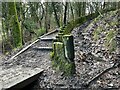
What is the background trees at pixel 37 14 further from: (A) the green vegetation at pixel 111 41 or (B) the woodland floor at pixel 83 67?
(A) the green vegetation at pixel 111 41

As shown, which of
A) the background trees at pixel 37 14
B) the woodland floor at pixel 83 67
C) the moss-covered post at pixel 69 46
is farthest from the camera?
the background trees at pixel 37 14

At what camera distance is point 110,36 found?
791cm

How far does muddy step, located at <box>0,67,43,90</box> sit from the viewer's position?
222 inches

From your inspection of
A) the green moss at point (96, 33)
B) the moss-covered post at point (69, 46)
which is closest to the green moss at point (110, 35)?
the green moss at point (96, 33)

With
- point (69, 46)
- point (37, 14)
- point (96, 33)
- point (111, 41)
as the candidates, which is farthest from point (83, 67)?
point (37, 14)

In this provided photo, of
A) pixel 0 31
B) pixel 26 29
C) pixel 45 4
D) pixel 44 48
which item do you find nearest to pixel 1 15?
pixel 0 31

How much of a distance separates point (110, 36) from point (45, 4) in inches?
539

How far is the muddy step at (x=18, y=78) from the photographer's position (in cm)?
563

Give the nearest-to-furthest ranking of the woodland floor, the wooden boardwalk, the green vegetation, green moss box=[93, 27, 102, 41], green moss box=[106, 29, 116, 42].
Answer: the wooden boardwalk, the woodland floor, the green vegetation, green moss box=[106, 29, 116, 42], green moss box=[93, 27, 102, 41]

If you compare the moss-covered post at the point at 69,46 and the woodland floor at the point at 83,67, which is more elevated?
the moss-covered post at the point at 69,46

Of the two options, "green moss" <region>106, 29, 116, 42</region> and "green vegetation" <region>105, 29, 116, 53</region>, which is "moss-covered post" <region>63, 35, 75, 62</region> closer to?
"green vegetation" <region>105, 29, 116, 53</region>

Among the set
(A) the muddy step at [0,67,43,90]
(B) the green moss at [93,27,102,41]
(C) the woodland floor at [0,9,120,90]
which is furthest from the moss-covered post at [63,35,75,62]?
(B) the green moss at [93,27,102,41]

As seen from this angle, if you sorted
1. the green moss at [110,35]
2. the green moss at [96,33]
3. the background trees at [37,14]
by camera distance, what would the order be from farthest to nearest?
the background trees at [37,14], the green moss at [96,33], the green moss at [110,35]

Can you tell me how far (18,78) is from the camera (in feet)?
20.1
